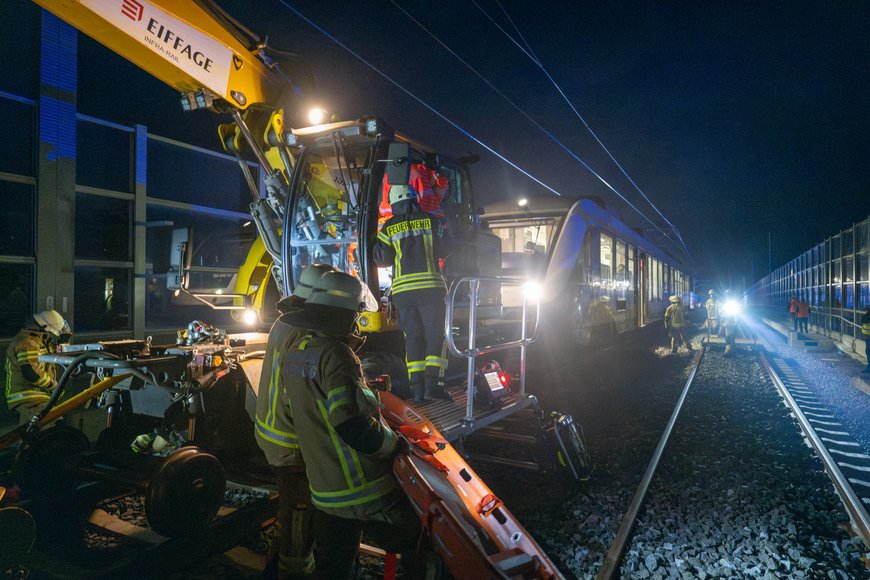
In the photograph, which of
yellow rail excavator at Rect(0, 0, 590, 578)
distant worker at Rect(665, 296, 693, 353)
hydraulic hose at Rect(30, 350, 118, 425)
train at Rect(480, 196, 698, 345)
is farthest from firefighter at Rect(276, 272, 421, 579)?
distant worker at Rect(665, 296, 693, 353)

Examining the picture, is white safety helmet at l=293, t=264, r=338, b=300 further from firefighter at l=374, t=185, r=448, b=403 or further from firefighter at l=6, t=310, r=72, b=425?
firefighter at l=6, t=310, r=72, b=425

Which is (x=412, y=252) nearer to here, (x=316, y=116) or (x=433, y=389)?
(x=433, y=389)

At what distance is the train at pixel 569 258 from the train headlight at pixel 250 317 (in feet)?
13.5

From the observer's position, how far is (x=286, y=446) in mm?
2746

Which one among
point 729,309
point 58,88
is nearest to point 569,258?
point 58,88

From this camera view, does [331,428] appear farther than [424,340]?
No

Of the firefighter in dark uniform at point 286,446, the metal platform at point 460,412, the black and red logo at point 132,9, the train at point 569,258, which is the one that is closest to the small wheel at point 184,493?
the firefighter in dark uniform at point 286,446

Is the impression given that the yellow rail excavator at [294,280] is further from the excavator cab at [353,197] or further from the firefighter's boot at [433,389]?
the firefighter's boot at [433,389]

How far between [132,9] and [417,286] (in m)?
3.30

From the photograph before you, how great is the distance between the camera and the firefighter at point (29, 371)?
17.1ft

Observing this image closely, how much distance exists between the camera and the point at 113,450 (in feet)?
14.9

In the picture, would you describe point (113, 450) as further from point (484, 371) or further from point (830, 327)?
point (830, 327)

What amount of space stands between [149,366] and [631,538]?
157 inches

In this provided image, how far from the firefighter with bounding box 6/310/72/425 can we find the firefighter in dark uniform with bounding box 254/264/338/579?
393 centimetres
